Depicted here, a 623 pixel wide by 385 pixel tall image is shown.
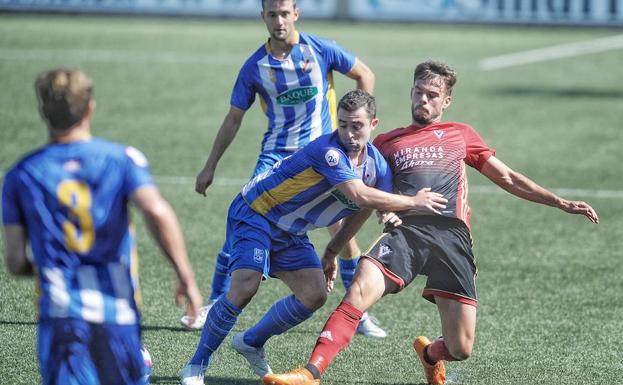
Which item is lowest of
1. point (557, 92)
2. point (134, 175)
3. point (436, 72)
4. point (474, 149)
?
point (557, 92)

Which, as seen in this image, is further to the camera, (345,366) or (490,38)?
(490,38)

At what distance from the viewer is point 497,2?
2488 centimetres

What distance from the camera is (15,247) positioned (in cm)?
444

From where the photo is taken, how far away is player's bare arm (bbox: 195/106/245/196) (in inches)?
282

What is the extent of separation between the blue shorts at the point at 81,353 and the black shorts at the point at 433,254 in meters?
2.09

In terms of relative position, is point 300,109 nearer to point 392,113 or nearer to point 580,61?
point 392,113

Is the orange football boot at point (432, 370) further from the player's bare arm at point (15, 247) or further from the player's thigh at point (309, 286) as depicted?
the player's bare arm at point (15, 247)

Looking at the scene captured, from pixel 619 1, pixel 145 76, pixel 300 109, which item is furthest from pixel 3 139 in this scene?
pixel 619 1

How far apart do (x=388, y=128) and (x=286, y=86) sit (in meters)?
8.14

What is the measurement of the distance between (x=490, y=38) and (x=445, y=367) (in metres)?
17.8

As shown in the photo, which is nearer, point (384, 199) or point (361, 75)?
point (384, 199)

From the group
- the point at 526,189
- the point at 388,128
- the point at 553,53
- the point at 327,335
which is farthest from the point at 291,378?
the point at 553,53

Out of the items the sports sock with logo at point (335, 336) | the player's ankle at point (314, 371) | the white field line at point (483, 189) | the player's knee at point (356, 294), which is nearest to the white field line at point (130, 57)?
the white field line at point (483, 189)

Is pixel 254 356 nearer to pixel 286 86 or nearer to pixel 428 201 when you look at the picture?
pixel 428 201
